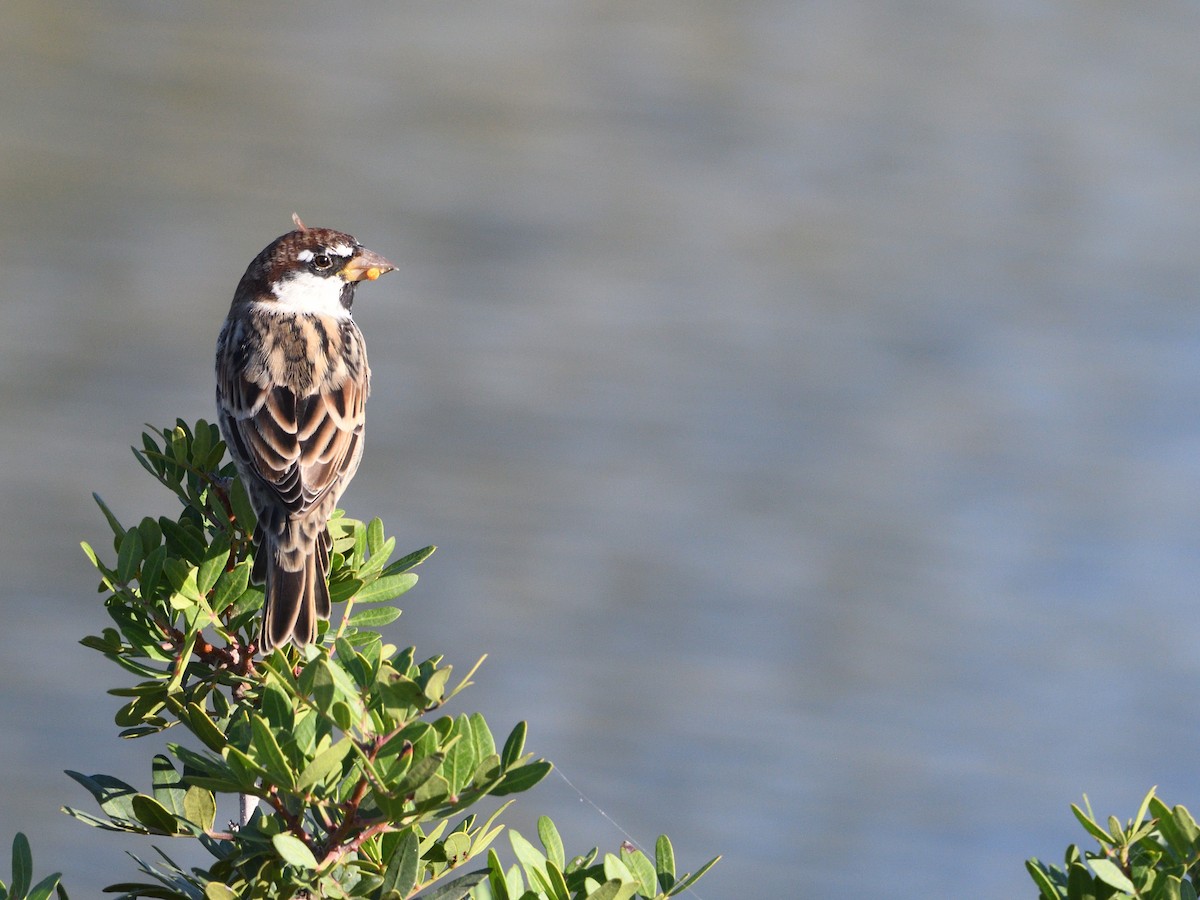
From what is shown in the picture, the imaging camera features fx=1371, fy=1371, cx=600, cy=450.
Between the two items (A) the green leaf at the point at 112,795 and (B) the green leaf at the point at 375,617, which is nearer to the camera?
(A) the green leaf at the point at 112,795

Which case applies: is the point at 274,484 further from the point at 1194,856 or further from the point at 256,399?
the point at 1194,856

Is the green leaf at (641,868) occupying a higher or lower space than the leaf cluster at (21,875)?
higher

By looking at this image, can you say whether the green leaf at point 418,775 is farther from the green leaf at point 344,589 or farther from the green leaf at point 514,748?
the green leaf at point 344,589

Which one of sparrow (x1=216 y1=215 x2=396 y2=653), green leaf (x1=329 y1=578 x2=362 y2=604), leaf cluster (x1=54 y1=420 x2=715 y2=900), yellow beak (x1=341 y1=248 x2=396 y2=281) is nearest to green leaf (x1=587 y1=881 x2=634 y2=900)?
leaf cluster (x1=54 y1=420 x2=715 y2=900)

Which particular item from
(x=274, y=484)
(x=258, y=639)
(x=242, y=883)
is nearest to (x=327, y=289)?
(x=274, y=484)

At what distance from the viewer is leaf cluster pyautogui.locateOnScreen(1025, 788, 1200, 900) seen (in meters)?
0.98

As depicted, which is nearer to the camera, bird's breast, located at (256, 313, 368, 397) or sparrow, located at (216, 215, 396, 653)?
sparrow, located at (216, 215, 396, 653)

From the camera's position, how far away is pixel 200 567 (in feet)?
4.21

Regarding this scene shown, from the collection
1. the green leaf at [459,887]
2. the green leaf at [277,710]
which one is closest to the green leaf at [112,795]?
the green leaf at [277,710]

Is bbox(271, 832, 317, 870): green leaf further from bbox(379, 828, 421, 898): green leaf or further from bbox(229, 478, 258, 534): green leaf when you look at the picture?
bbox(229, 478, 258, 534): green leaf

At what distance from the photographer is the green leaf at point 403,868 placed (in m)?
0.92

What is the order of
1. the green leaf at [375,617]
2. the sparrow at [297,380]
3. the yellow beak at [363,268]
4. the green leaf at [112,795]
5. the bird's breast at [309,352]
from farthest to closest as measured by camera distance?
the yellow beak at [363,268] → the bird's breast at [309,352] → the sparrow at [297,380] → the green leaf at [375,617] → the green leaf at [112,795]

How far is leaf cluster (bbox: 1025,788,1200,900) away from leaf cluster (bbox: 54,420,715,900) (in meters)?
0.29

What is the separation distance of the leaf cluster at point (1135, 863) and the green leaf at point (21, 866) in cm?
74
